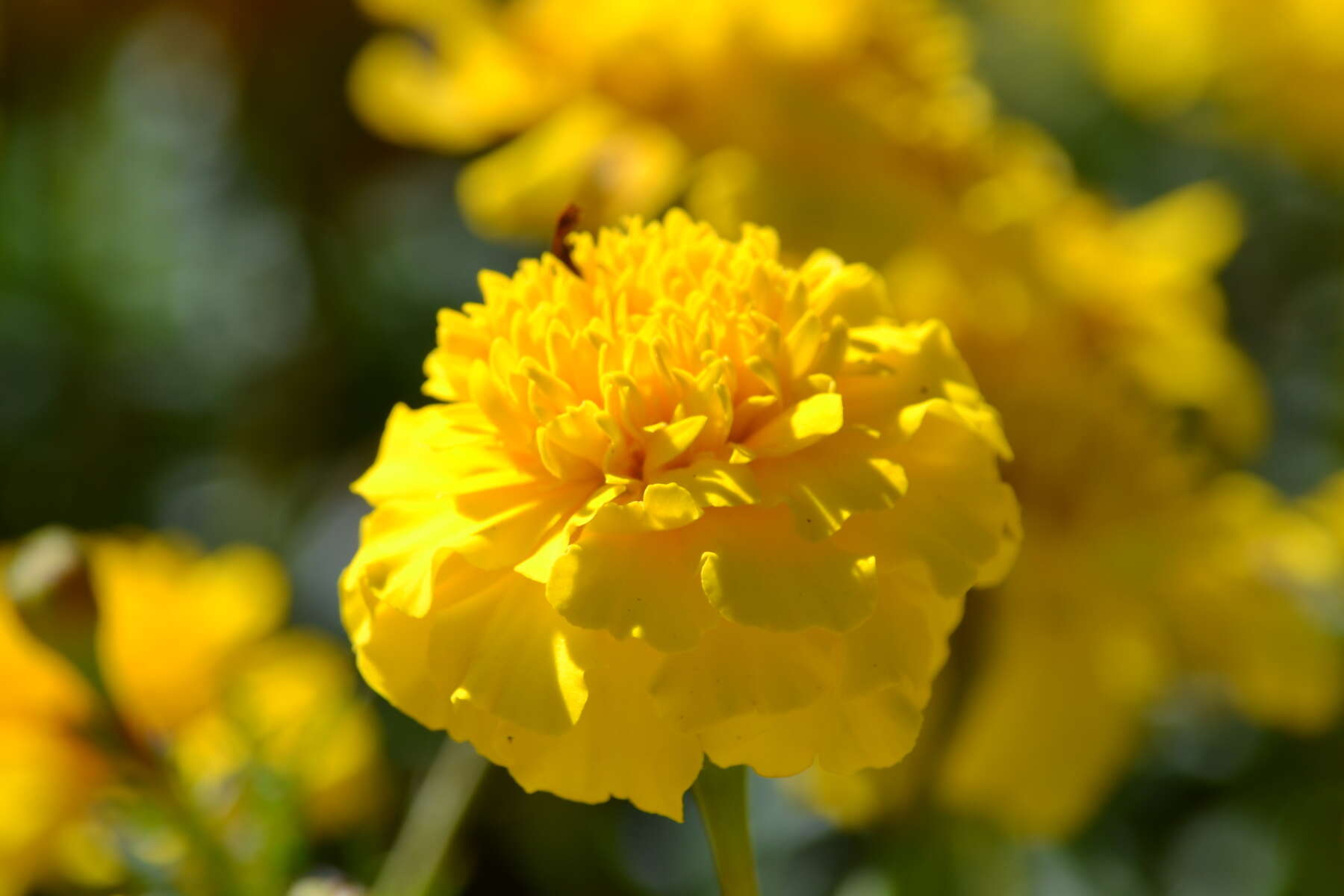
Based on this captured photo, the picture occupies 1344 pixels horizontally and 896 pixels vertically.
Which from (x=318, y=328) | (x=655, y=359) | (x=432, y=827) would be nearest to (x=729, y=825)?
(x=655, y=359)

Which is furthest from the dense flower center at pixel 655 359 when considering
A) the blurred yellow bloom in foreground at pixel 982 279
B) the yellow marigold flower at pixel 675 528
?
the blurred yellow bloom in foreground at pixel 982 279

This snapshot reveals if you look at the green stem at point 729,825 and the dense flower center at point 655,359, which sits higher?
the dense flower center at point 655,359

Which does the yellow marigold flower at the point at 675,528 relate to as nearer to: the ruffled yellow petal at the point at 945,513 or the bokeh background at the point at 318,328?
the ruffled yellow petal at the point at 945,513

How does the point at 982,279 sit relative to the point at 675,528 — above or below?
below

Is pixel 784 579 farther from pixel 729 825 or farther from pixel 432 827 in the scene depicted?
pixel 432 827

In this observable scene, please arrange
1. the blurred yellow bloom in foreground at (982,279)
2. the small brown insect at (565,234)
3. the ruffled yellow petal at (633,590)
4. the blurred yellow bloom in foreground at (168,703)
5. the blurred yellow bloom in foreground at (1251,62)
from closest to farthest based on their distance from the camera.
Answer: the ruffled yellow petal at (633,590)
the small brown insect at (565,234)
the blurred yellow bloom in foreground at (168,703)
the blurred yellow bloom in foreground at (982,279)
the blurred yellow bloom in foreground at (1251,62)

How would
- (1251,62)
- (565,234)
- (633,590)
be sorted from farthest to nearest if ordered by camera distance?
(1251,62) < (565,234) < (633,590)

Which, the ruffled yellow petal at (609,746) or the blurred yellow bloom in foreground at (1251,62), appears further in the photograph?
the blurred yellow bloom in foreground at (1251,62)

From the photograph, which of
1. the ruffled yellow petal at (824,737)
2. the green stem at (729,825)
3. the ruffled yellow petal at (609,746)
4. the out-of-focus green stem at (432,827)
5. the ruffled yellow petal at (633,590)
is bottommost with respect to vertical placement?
the out-of-focus green stem at (432,827)
